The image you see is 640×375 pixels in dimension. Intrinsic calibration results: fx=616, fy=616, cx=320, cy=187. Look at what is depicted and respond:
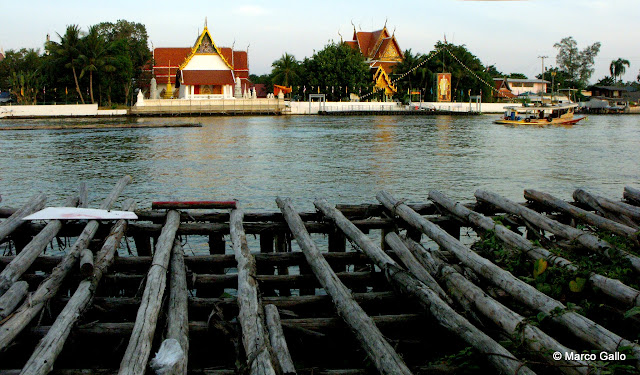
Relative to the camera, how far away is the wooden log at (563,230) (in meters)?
5.47

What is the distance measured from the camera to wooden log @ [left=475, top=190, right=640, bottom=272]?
18.0ft

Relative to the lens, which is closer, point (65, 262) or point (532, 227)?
point (65, 262)

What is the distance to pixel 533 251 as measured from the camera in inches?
222

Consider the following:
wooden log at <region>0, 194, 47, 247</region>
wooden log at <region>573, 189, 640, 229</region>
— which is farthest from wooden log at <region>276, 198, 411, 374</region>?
wooden log at <region>573, 189, 640, 229</region>

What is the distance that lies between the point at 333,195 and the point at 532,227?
22.5 feet

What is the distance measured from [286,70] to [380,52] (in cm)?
1226

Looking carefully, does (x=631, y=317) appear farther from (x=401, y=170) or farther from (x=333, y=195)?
(x=401, y=170)

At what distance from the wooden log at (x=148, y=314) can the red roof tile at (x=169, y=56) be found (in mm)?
60378

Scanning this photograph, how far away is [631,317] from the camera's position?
4305 millimetres

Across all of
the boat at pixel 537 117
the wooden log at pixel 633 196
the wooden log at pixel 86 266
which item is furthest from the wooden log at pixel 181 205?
the boat at pixel 537 117

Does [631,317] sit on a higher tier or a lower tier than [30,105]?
lower

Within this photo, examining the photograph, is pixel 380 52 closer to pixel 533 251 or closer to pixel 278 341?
pixel 533 251

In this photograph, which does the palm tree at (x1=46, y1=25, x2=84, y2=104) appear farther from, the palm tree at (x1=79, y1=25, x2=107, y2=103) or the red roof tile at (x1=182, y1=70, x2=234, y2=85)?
the red roof tile at (x1=182, y1=70, x2=234, y2=85)

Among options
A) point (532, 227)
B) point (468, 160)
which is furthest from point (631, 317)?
point (468, 160)
